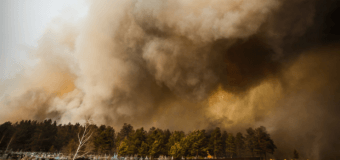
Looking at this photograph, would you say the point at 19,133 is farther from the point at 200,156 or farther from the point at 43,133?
the point at 200,156

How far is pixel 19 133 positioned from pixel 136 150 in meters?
46.9

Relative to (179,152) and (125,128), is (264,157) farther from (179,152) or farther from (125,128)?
(125,128)

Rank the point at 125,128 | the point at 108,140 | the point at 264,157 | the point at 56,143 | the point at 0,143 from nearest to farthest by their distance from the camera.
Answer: the point at 0,143 < the point at 264,157 < the point at 108,140 < the point at 56,143 < the point at 125,128

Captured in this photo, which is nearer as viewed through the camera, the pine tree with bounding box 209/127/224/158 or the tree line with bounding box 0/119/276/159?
the tree line with bounding box 0/119/276/159

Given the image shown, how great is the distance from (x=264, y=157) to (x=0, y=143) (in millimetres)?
98137

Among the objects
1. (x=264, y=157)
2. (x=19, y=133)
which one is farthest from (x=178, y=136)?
(x=19, y=133)

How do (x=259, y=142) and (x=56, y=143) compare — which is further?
(x=56, y=143)

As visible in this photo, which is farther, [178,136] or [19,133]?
[178,136]

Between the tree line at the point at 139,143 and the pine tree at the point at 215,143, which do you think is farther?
the pine tree at the point at 215,143

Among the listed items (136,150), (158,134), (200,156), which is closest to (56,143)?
(136,150)

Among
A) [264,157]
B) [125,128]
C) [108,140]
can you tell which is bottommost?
[264,157]

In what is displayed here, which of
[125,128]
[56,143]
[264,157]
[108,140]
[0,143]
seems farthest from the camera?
[125,128]

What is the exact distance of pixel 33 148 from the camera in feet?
209

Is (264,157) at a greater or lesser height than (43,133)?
lesser
